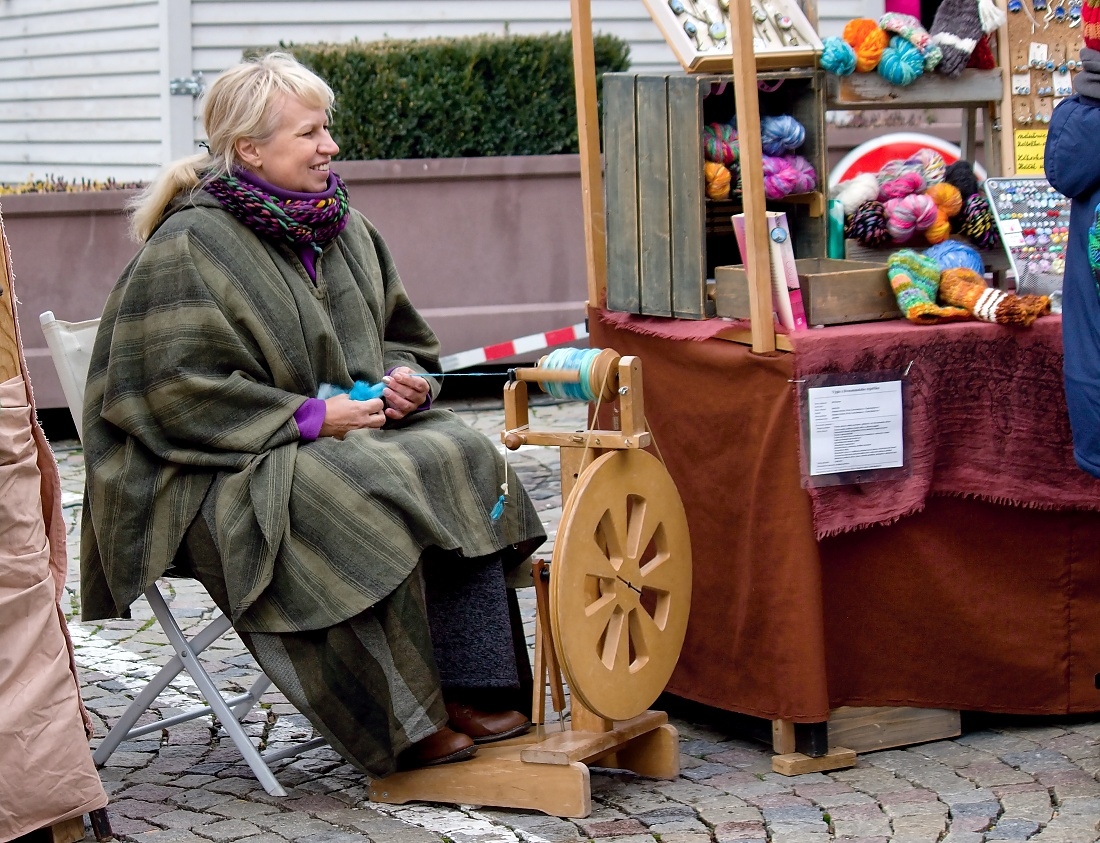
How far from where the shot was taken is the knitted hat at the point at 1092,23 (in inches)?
117

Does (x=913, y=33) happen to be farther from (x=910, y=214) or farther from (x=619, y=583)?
(x=619, y=583)

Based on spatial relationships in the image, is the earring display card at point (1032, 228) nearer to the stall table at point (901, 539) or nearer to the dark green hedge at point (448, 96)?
the stall table at point (901, 539)

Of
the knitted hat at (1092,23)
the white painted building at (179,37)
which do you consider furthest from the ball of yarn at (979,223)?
the white painted building at (179,37)

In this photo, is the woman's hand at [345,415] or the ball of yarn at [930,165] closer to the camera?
the woman's hand at [345,415]

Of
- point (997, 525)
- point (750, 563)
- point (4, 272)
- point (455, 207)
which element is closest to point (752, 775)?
point (750, 563)

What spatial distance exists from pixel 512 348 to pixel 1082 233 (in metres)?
4.60

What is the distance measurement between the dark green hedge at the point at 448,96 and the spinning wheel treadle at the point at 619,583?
17.4 ft

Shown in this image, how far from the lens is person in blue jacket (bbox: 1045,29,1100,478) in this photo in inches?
118

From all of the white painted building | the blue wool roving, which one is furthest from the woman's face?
the white painted building

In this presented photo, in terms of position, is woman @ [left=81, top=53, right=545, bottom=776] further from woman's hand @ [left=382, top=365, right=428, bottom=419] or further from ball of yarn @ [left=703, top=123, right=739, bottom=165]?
ball of yarn @ [left=703, top=123, right=739, bottom=165]

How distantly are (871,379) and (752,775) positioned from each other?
901 millimetres

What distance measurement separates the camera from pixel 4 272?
2904 mm

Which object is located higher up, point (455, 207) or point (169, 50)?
point (169, 50)

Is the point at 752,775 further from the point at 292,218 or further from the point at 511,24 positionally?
the point at 511,24
